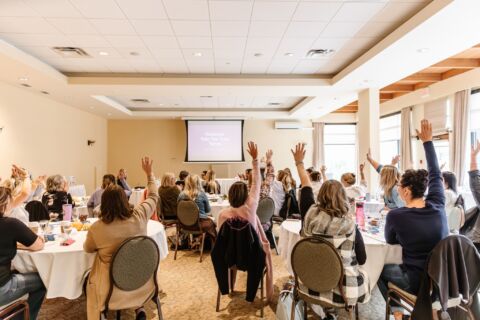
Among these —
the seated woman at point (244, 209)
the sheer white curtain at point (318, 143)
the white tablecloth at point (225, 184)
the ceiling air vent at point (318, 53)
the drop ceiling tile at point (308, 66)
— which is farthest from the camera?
the sheer white curtain at point (318, 143)

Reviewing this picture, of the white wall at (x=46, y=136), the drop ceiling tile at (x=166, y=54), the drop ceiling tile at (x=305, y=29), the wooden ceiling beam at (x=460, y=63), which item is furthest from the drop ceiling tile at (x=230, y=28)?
the white wall at (x=46, y=136)

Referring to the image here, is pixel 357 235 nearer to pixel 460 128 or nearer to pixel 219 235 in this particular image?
pixel 219 235

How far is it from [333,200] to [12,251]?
7.93ft

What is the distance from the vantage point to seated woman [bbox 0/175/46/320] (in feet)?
7.22

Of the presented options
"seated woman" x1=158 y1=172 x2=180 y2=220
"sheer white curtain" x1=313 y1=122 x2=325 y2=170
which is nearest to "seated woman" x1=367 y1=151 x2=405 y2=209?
"seated woman" x1=158 y1=172 x2=180 y2=220

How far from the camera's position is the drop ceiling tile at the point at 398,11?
3.84 m

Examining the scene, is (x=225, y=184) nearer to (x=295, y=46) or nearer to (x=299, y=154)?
(x=295, y=46)

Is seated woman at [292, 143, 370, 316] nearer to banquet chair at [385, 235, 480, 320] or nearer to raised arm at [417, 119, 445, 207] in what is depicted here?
banquet chair at [385, 235, 480, 320]

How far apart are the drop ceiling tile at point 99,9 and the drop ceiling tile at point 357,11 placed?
2883 millimetres

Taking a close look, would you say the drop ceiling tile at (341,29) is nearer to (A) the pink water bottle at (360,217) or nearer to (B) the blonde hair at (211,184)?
(A) the pink water bottle at (360,217)

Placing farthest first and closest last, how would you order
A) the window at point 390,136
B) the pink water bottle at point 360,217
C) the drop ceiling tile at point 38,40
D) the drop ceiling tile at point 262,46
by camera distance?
1. the window at point 390,136
2. the drop ceiling tile at point 262,46
3. the drop ceiling tile at point 38,40
4. the pink water bottle at point 360,217

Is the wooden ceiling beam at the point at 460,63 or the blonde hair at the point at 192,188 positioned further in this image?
the wooden ceiling beam at the point at 460,63

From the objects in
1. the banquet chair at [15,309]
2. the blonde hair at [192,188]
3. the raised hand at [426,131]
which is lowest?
the banquet chair at [15,309]

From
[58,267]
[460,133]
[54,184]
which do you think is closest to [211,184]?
[54,184]
